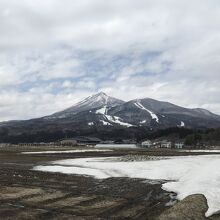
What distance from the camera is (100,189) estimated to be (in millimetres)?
28766

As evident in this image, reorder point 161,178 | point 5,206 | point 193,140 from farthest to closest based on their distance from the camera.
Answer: point 193,140 < point 161,178 < point 5,206

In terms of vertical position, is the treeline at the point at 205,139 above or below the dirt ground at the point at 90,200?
above

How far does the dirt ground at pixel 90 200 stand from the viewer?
19469mm

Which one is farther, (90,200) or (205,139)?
(205,139)

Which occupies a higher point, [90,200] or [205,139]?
[205,139]

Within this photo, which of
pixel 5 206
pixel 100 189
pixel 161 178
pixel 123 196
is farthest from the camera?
pixel 161 178

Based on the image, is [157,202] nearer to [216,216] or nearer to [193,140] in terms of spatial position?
[216,216]

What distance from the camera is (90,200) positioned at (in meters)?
23.8

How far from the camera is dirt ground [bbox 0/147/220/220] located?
19.5 m

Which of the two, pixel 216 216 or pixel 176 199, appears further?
pixel 176 199

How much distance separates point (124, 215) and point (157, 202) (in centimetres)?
435

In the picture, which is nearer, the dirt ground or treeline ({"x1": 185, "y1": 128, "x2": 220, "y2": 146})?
the dirt ground

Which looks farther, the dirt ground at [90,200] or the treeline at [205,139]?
the treeline at [205,139]

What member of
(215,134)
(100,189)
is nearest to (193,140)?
(215,134)
